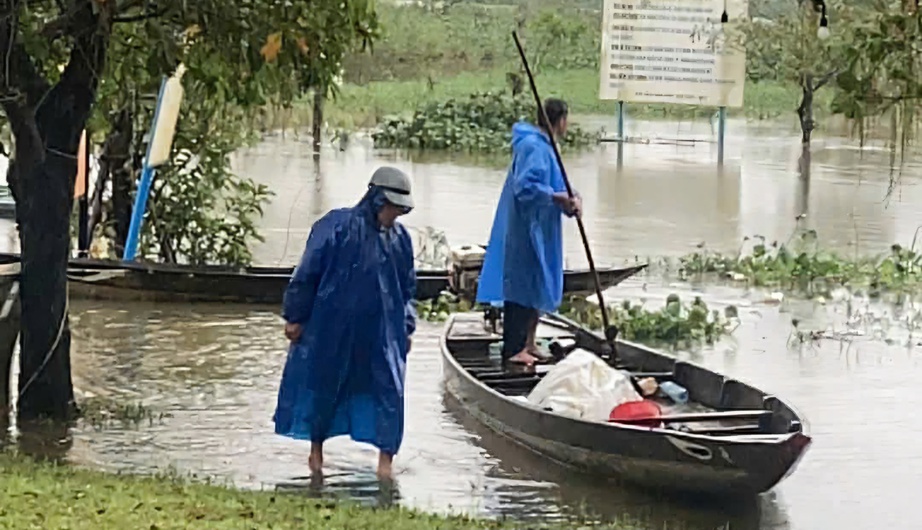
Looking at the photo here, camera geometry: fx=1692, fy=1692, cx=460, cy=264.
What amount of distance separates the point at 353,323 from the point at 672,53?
2153cm

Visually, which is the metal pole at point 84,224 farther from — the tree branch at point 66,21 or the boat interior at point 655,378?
the tree branch at point 66,21

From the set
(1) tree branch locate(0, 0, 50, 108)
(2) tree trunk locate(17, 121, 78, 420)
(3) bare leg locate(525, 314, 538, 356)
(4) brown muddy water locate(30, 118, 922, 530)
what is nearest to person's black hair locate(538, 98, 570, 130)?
(3) bare leg locate(525, 314, 538, 356)

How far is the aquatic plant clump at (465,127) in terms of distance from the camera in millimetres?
35281

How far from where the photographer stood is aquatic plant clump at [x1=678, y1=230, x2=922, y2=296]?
17891mm

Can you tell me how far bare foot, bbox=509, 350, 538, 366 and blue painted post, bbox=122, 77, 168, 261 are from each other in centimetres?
443

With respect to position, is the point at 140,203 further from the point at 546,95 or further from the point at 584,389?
the point at 546,95

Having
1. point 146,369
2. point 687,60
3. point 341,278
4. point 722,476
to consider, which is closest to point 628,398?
point 722,476

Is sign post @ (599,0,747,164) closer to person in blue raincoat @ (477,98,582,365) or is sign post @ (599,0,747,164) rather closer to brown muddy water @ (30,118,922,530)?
brown muddy water @ (30,118,922,530)

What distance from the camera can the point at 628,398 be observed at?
34.2 feet

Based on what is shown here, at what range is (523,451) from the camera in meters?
10.7

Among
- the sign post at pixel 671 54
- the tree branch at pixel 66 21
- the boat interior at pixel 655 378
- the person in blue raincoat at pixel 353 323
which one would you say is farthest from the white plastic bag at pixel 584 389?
the sign post at pixel 671 54

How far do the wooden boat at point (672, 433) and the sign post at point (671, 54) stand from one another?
729 inches

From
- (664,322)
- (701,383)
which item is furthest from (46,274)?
(664,322)

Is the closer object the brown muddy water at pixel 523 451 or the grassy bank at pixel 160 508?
the grassy bank at pixel 160 508
